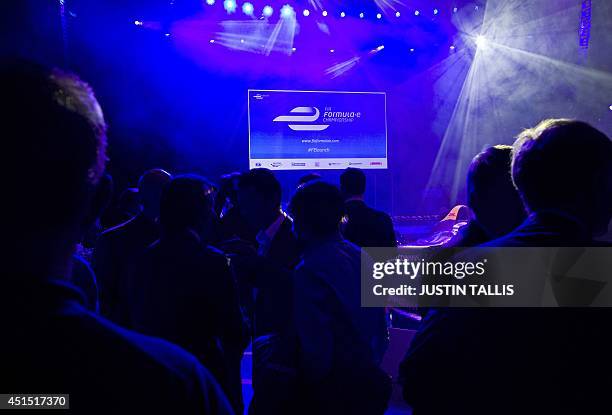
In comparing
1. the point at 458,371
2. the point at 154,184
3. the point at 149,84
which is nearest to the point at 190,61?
the point at 149,84

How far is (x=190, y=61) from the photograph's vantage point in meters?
8.61

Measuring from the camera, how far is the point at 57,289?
0.57m

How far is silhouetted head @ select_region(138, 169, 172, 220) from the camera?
9.10 ft

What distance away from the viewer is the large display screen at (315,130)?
8.87 m

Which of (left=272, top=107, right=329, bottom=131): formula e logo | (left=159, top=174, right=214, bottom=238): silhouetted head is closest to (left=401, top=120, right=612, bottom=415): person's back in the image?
(left=159, top=174, right=214, bottom=238): silhouetted head

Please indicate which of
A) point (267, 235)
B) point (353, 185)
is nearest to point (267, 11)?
point (353, 185)

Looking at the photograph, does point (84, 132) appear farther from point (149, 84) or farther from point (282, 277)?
point (149, 84)

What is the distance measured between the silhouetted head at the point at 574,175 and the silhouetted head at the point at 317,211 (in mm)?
957

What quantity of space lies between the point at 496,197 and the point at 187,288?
1329 mm

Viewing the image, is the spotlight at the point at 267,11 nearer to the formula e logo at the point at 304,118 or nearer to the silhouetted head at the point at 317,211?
the formula e logo at the point at 304,118

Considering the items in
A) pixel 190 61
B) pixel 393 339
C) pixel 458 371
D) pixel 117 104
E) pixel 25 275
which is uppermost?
pixel 190 61

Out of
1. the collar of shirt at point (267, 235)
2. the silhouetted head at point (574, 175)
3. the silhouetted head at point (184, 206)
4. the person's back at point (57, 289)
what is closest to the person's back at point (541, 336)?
the silhouetted head at point (574, 175)

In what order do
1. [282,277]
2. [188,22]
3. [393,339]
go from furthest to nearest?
1. [188,22]
2. [393,339]
3. [282,277]

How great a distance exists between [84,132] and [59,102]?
0.05 meters
